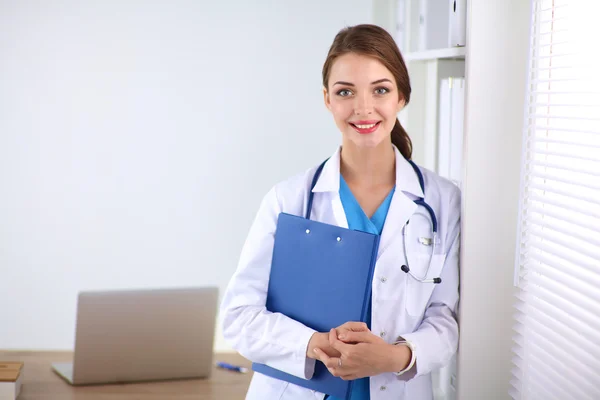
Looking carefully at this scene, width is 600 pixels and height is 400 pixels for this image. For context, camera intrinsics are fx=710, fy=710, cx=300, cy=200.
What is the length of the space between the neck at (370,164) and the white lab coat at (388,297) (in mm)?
34

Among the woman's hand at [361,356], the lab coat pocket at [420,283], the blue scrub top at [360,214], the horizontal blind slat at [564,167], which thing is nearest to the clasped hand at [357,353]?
the woman's hand at [361,356]

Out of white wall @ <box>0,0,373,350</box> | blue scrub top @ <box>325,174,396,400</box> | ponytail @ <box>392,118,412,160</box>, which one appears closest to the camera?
blue scrub top @ <box>325,174,396,400</box>

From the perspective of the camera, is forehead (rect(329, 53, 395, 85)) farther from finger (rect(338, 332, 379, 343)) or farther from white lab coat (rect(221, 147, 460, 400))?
finger (rect(338, 332, 379, 343))

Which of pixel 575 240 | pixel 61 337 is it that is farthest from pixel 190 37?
pixel 575 240

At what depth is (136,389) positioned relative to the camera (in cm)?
209

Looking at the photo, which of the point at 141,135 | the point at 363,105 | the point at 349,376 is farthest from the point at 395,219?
the point at 141,135

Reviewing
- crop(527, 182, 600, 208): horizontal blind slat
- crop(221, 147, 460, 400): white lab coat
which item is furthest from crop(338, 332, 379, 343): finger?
crop(527, 182, 600, 208): horizontal blind slat

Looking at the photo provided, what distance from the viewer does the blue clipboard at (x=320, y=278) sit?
154 cm

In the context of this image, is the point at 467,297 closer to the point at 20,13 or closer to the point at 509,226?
the point at 509,226

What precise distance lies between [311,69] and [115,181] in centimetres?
120

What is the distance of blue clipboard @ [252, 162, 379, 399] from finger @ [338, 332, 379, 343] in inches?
2.1

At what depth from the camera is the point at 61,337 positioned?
3887mm

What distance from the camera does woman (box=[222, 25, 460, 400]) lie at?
5.19 feet

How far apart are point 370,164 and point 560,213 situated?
0.46 metres
